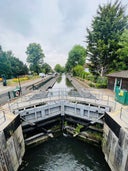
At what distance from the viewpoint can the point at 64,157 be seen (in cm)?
716

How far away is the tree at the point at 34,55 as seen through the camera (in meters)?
49.3

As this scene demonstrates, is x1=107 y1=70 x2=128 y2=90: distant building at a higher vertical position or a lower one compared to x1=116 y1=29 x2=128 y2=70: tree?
lower

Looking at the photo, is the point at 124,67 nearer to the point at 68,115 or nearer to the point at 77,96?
the point at 77,96

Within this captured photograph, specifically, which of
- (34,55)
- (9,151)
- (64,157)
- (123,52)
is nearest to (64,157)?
(64,157)

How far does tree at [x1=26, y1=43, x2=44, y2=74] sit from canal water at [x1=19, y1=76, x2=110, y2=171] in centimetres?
4644

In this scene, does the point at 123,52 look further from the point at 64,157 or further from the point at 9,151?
the point at 9,151

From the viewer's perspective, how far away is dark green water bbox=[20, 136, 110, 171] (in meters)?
6.43

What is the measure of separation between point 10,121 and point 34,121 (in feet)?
9.52

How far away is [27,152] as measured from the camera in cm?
755

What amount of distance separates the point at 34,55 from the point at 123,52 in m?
40.3

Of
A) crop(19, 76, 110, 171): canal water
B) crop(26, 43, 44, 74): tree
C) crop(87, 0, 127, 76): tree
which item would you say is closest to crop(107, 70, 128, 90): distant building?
crop(87, 0, 127, 76): tree

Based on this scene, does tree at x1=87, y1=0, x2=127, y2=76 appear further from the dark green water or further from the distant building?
the dark green water

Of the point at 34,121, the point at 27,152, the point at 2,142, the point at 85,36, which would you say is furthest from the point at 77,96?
the point at 85,36

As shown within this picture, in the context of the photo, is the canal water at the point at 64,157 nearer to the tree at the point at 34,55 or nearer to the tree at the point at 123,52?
the tree at the point at 123,52
